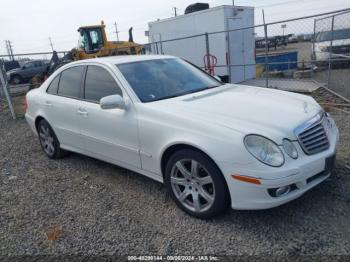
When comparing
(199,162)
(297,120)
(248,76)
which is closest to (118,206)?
(199,162)

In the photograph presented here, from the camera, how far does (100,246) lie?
9.85 ft

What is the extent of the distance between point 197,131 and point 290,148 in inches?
32.3

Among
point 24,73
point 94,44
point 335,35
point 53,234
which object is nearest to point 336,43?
point 335,35

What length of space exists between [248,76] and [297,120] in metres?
10.0

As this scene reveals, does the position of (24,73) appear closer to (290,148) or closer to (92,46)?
(92,46)

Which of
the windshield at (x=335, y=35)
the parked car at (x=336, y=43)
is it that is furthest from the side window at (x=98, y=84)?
the windshield at (x=335, y=35)

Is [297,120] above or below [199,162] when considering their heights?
above

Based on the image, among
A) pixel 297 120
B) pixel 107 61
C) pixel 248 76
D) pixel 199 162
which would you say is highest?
pixel 107 61

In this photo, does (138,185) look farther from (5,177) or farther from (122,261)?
(5,177)

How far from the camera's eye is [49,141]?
5.32m

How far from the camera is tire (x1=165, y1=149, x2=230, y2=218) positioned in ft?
9.76

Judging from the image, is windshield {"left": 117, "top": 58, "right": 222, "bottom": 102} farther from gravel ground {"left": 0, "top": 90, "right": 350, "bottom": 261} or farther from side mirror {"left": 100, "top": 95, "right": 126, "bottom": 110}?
gravel ground {"left": 0, "top": 90, "right": 350, "bottom": 261}

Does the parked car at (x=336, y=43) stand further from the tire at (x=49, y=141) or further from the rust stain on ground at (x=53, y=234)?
the rust stain on ground at (x=53, y=234)

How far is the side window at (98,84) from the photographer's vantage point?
12.8 ft
